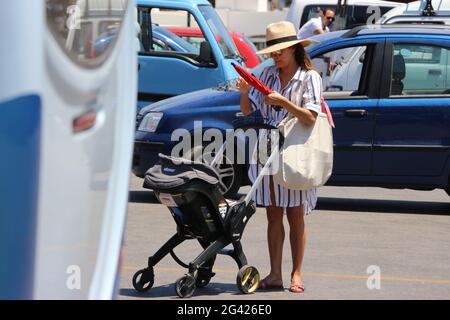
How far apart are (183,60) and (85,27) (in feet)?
42.2

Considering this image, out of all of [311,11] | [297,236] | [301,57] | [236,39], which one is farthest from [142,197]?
[311,11]

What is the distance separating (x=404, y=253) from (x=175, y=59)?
7.66 meters

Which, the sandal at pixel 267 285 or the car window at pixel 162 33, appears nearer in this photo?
the sandal at pixel 267 285

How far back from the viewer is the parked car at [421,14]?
15250 mm

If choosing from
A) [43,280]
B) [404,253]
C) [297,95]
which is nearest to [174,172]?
[297,95]

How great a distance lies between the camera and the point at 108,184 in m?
3.38

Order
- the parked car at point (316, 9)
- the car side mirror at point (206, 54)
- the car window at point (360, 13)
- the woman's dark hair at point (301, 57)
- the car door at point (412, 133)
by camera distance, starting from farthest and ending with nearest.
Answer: the parked car at point (316, 9) → the car window at point (360, 13) → the car side mirror at point (206, 54) → the car door at point (412, 133) → the woman's dark hair at point (301, 57)

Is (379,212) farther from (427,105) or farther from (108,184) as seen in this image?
(108,184)

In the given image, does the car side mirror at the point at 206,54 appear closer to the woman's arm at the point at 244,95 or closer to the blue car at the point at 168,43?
the blue car at the point at 168,43

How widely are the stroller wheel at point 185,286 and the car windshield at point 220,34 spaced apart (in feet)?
30.0

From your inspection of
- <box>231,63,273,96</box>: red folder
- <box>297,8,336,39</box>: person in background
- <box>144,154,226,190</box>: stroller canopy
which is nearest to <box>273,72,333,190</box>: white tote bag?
<box>231,63,273,96</box>: red folder

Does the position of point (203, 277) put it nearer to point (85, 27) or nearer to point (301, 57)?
point (301, 57)

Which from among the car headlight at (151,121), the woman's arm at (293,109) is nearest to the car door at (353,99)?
the car headlight at (151,121)

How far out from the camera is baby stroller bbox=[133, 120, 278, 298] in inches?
267
